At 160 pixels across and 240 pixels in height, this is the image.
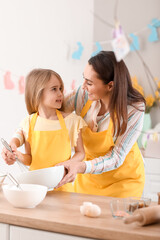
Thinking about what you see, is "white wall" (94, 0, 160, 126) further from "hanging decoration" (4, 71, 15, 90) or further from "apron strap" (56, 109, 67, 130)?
"hanging decoration" (4, 71, 15, 90)

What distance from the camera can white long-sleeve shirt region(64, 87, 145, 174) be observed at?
60.1 inches

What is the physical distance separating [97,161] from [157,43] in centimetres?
56

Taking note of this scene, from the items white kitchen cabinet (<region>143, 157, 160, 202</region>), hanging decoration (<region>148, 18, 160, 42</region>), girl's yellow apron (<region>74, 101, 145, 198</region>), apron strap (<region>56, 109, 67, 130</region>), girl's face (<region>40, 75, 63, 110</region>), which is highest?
hanging decoration (<region>148, 18, 160, 42</region>)

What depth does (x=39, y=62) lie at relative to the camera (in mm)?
2998

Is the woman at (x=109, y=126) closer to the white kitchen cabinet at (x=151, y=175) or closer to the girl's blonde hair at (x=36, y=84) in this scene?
the girl's blonde hair at (x=36, y=84)

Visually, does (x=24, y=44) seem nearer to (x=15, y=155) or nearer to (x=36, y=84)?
(x=36, y=84)

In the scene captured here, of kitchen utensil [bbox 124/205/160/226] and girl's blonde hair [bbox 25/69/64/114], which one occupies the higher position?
girl's blonde hair [bbox 25/69/64/114]

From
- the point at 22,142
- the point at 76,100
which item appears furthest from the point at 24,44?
the point at 22,142

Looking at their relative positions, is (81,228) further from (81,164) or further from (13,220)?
(81,164)

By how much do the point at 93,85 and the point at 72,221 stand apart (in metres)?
0.70

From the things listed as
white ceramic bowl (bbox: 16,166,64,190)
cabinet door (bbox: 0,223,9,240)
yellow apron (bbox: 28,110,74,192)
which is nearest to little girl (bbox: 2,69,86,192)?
yellow apron (bbox: 28,110,74,192)

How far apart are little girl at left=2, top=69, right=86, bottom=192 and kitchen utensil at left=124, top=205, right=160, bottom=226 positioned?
613 millimetres

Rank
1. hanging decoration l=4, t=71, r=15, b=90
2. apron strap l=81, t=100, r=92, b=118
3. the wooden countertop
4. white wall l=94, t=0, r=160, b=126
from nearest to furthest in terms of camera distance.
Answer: the wooden countertop < white wall l=94, t=0, r=160, b=126 < apron strap l=81, t=100, r=92, b=118 < hanging decoration l=4, t=71, r=15, b=90

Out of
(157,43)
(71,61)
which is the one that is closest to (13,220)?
(157,43)
